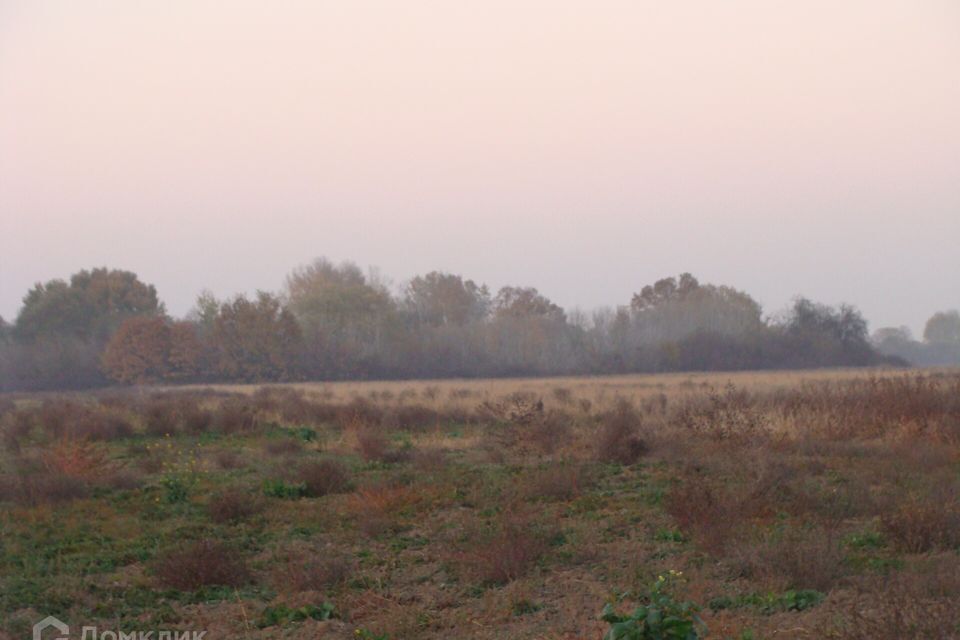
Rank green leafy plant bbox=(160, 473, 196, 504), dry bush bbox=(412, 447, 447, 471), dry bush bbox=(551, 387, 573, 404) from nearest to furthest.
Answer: green leafy plant bbox=(160, 473, 196, 504) < dry bush bbox=(412, 447, 447, 471) < dry bush bbox=(551, 387, 573, 404)

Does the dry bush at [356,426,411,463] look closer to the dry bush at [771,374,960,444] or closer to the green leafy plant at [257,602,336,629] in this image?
the dry bush at [771,374,960,444]

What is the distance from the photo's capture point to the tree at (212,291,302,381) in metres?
59.4

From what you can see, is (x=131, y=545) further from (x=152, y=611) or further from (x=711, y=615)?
(x=711, y=615)

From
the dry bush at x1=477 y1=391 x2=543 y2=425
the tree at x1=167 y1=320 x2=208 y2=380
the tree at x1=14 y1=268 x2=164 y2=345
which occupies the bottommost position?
the dry bush at x1=477 y1=391 x2=543 y2=425

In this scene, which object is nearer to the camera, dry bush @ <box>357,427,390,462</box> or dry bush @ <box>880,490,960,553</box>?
dry bush @ <box>880,490,960,553</box>

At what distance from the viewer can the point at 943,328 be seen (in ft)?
456

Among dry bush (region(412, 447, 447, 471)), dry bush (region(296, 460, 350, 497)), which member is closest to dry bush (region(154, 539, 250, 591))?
dry bush (region(296, 460, 350, 497))

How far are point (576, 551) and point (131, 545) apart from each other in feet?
15.6

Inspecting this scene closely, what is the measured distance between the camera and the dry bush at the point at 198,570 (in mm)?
8547

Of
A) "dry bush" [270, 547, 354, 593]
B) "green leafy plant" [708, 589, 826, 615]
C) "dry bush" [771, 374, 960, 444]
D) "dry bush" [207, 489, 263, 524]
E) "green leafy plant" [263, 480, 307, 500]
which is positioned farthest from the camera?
"dry bush" [771, 374, 960, 444]

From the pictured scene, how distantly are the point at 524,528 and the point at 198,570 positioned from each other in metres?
3.11

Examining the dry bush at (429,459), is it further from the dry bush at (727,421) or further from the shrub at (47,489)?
the shrub at (47,489)

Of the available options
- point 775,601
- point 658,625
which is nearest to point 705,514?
point 775,601

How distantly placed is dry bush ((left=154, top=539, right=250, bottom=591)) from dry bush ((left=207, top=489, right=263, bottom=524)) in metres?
2.78
